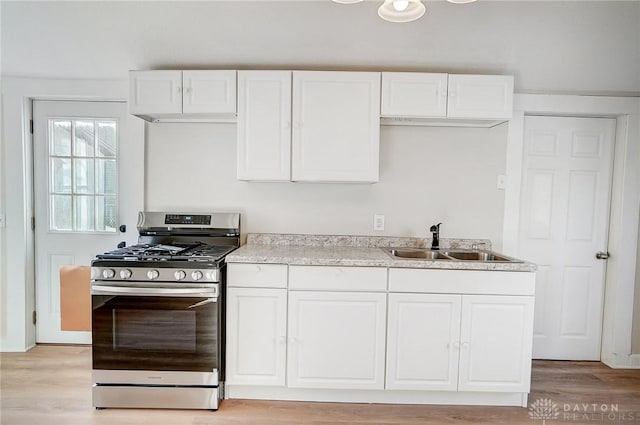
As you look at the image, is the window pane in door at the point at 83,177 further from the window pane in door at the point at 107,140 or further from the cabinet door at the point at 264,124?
the cabinet door at the point at 264,124

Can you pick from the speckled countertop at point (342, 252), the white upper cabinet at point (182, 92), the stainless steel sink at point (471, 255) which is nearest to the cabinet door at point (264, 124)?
the white upper cabinet at point (182, 92)

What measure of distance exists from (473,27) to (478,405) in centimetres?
244

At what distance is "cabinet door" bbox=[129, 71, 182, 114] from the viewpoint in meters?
2.40

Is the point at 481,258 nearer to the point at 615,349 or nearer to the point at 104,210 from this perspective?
the point at 615,349

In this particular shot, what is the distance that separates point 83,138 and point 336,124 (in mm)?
2087

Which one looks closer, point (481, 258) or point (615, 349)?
point (481, 258)

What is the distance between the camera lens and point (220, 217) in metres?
2.72

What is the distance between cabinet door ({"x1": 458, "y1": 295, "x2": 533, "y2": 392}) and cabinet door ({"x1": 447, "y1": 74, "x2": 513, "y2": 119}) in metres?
1.22

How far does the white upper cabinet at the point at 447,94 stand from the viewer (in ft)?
7.77

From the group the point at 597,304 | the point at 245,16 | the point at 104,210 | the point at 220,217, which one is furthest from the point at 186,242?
the point at 597,304

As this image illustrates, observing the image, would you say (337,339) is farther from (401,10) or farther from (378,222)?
(401,10)

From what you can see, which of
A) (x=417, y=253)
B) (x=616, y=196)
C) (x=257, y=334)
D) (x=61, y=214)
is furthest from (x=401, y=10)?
(x=61, y=214)

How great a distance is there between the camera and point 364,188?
2.77 m

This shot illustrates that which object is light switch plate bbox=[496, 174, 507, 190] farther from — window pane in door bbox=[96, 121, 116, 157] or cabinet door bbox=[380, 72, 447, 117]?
window pane in door bbox=[96, 121, 116, 157]
